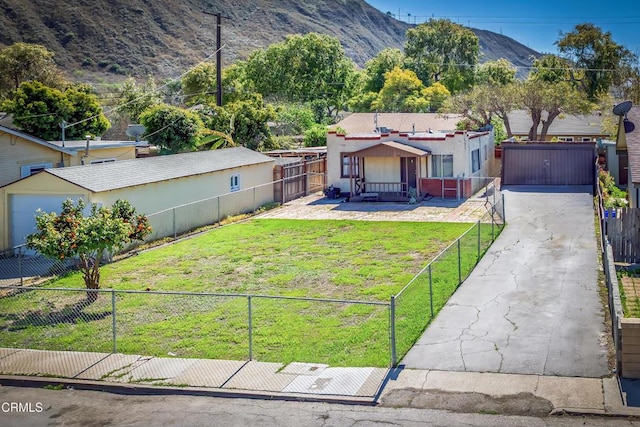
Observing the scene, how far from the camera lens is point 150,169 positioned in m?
30.9

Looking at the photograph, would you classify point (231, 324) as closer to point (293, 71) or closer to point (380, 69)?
point (293, 71)

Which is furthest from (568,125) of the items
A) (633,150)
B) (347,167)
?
(633,150)

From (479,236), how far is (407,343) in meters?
9.21

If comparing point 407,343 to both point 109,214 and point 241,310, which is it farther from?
point 109,214

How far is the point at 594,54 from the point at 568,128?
2366cm

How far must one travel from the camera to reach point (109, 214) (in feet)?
72.8

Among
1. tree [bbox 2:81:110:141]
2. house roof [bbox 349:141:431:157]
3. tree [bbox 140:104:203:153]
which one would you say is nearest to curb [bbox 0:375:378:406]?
house roof [bbox 349:141:431:157]

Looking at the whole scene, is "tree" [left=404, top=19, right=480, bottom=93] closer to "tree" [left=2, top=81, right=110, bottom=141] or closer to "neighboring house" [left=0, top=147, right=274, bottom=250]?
"tree" [left=2, top=81, right=110, bottom=141]

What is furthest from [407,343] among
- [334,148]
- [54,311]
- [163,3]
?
[163,3]

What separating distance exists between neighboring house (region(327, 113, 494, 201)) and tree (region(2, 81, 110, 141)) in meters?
14.8

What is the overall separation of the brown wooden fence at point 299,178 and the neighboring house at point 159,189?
654 mm

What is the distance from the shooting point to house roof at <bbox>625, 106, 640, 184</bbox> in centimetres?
2294

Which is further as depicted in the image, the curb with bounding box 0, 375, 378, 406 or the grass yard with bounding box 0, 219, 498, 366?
the grass yard with bounding box 0, 219, 498, 366

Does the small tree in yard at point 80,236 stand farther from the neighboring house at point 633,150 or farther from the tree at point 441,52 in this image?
the tree at point 441,52
